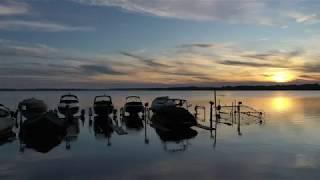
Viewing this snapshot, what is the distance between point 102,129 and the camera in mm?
41250

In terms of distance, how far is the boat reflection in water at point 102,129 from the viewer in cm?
3492

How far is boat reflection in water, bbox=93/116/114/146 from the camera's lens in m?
34.9

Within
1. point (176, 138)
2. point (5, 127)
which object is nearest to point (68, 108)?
point (5, 127)

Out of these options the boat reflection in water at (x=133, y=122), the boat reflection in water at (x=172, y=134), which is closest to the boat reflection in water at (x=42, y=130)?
the boat reflection in water at (x=172, y=134)

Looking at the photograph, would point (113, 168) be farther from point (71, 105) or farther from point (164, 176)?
point (71, 105)

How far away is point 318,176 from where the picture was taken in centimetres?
1881

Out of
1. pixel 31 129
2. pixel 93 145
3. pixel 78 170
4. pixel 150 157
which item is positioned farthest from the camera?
pixel 31 129

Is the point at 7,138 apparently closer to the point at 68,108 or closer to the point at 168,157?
the point at 168,157

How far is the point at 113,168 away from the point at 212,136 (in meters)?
15.4

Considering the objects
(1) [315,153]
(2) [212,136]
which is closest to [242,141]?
(2) [212,136]

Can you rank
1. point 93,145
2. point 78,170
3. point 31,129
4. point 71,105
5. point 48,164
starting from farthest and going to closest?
point 71,105, point 31,129, point 93,145, point 48,164, point 78,170

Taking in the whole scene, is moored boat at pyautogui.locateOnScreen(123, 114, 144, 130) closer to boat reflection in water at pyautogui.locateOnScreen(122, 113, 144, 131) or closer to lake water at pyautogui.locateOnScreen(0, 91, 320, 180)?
boat reflection in water at pyautogui.locateOnScreen(122, 113, 144, 131)

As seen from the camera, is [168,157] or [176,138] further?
[176,138]

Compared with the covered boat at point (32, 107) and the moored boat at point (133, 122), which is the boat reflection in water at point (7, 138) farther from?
the covered boat at point (32, 107)
